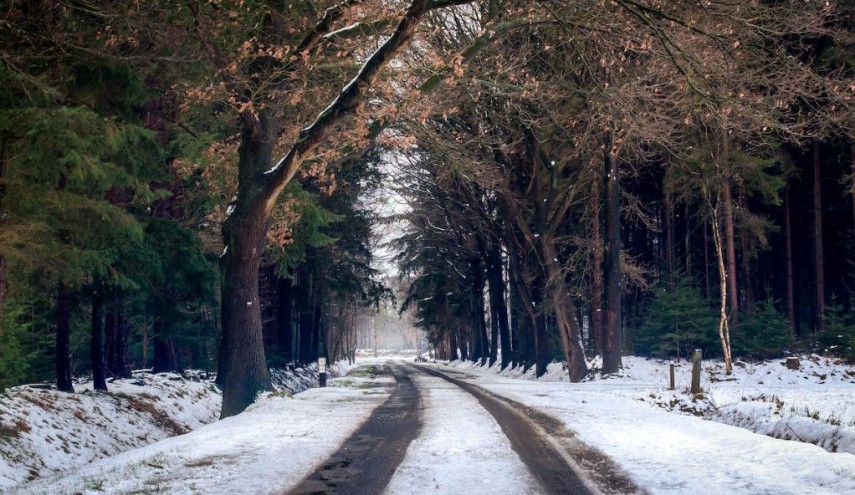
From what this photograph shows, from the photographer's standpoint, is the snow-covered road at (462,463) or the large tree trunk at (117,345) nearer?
the snow-covered road at (462,463)

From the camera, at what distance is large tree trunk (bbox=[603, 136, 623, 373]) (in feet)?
74.6

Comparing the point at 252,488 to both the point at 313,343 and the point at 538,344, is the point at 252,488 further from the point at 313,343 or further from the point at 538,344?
the point at 313,343

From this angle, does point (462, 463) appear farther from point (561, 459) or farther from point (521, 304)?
point (521, 304)

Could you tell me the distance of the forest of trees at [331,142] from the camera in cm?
1037

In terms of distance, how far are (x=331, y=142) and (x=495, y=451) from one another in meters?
9.83

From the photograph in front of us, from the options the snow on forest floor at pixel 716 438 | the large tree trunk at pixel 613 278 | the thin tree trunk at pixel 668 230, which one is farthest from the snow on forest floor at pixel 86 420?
the thin tree trunk at pixel 668 230

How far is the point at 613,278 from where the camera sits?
74.5 feet

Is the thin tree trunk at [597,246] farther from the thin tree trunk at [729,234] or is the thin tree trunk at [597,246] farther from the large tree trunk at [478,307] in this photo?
the large tree trunk at [478,307]

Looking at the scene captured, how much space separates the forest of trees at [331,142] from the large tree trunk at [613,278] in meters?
0.08

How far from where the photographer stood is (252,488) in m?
5.65

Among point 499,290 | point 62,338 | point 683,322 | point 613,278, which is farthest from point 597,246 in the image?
point 62,338

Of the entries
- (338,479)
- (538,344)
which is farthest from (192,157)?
(538,344)

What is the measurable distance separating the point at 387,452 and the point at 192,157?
9.80m

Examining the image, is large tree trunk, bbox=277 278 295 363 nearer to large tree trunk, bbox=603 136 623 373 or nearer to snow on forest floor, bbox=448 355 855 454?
snow on forest floor, bbox=448 355 855 454
